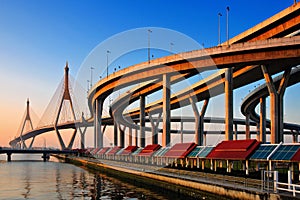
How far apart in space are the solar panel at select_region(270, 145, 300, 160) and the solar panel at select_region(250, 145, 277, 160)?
1179mm

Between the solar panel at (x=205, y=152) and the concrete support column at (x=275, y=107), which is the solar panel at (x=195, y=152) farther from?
the concrete support column at (x=275, y=107)

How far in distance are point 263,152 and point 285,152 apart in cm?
344

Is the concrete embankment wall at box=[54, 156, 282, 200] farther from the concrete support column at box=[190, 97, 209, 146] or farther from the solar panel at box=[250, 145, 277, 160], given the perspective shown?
the concrete support column at box=[190, 97, 209, 146]

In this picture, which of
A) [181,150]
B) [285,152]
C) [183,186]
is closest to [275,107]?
[181,150]

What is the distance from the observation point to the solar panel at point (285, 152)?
114ft

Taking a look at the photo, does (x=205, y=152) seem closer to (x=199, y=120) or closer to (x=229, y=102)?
(x=229, y=102)

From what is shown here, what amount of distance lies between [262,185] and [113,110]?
97.5m

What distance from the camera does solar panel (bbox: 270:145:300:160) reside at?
3466cm

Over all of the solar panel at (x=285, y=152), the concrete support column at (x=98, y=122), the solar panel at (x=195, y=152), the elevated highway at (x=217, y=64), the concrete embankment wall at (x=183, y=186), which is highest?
the elevated highway at (x=217, y=64)

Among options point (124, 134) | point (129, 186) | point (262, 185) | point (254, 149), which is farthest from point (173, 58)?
point (124, 134)

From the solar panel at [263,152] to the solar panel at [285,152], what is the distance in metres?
1.18

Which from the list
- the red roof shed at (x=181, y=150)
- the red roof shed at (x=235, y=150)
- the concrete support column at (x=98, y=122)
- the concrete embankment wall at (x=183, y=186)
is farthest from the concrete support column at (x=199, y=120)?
the red roof shed at (x=235, y=150)

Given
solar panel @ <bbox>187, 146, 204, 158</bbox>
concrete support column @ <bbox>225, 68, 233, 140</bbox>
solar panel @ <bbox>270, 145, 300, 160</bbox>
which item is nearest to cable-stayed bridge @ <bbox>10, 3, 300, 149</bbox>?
concrete support column @ <bbox>225, 68, 233, 140</bbox>

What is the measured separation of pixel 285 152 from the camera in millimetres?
35750
